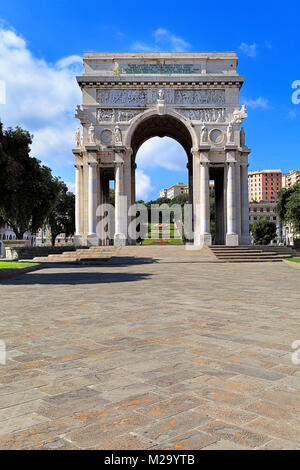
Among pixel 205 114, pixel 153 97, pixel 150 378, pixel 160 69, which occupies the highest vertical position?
pixel 160 69

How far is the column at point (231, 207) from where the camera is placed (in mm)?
40219

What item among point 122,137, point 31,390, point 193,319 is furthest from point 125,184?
point 31,390

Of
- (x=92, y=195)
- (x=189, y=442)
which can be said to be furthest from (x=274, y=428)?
(x=92, y=195)

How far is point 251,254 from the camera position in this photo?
109 ft

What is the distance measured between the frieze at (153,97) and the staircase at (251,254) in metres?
16.1

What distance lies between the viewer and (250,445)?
3.11 m

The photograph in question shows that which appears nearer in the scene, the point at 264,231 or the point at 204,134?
the point at 204,134

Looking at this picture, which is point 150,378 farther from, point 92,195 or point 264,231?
point 264,231

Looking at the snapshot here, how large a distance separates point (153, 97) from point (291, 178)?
15183 cm

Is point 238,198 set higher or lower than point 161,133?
lower

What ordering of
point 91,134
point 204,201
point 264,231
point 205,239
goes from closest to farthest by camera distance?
point 205,239 → point 91,134 → point 204,201 → point 264,231

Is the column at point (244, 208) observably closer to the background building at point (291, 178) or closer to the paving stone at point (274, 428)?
the paving stone at point (274, 428)

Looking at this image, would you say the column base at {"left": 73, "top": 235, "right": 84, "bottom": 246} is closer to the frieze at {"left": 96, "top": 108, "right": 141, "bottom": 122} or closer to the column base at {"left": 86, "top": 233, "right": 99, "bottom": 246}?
the column base at {"left": 86, "top": 233, "right": 99, "bottom": 246}

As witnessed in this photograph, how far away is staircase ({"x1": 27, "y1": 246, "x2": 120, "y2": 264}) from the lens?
3153 cm
